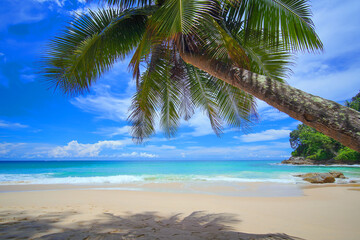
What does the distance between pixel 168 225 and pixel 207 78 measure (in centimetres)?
380

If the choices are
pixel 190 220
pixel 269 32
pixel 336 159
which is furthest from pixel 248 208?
pixel 336 159

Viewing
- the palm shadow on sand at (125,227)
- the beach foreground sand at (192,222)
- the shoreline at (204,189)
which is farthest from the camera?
the shoreline at (204,189)

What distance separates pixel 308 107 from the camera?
1911 mm

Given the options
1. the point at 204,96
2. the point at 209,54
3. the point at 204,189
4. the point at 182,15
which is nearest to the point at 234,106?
the point at 204,96

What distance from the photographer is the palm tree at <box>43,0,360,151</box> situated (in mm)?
2121

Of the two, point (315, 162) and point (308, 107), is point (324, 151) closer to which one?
point (315, 162)

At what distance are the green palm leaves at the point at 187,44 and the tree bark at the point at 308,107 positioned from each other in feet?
2.76

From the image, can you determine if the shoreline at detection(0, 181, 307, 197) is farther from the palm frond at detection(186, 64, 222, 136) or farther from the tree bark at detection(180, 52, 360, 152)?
the tree bark at detection(180, 52, 360, 152)

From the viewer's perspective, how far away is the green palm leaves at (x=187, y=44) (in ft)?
9.71

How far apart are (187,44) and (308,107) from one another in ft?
5.86

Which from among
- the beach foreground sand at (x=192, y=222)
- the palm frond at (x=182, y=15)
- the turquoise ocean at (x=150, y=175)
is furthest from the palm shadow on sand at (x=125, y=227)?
the turquoise ocean at (x=150, y=175)

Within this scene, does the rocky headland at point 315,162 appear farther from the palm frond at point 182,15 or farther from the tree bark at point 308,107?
the palm frond at point 182,15

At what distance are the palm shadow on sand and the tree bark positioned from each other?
7.25ft

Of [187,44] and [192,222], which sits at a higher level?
[187,44]
